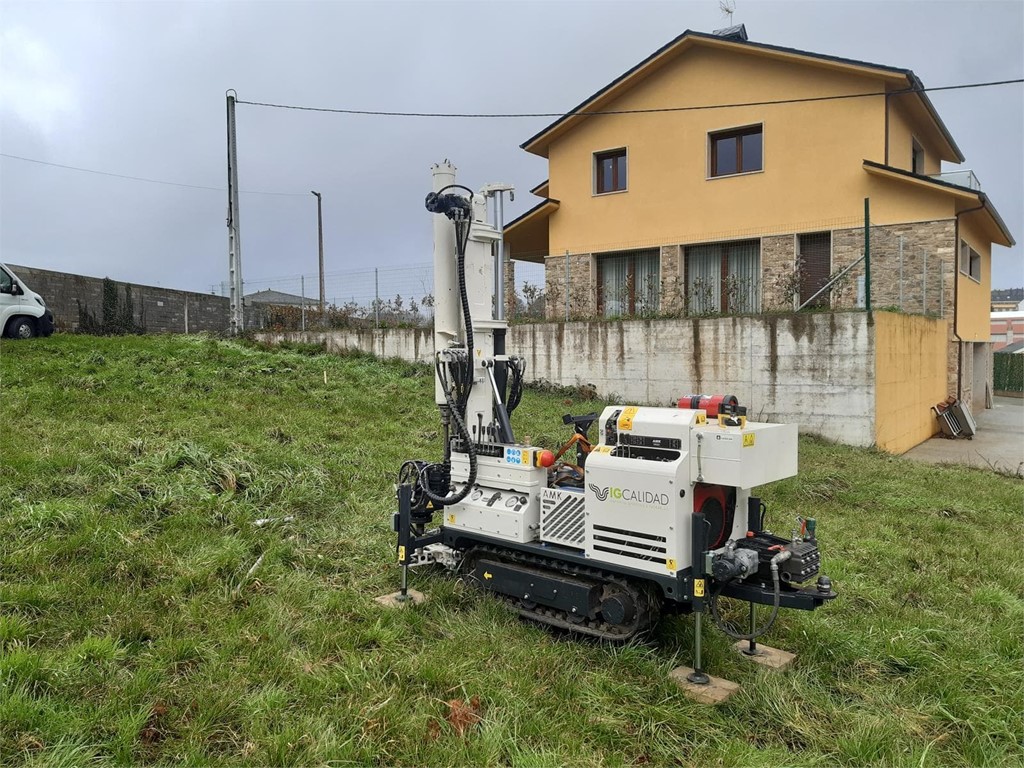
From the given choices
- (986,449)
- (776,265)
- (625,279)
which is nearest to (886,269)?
(776,265)

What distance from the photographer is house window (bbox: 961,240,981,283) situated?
16.7 meters

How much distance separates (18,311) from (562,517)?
12580 mm

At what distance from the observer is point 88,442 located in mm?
7137

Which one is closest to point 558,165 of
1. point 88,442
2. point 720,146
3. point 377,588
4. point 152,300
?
point 720,146

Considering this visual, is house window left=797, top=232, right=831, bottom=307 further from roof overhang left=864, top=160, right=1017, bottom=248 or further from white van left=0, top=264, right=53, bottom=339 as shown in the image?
white van left=0, top=264, right=53, bottom=339

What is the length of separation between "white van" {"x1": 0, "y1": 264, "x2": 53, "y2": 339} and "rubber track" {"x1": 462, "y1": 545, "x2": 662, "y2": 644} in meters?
12.0

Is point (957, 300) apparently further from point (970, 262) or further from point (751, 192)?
point (751, 192)

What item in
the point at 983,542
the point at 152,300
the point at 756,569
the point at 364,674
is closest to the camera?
the point at 364,674

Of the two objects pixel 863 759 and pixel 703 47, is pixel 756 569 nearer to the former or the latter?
pixel 863 759

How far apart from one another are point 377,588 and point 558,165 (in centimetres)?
1502

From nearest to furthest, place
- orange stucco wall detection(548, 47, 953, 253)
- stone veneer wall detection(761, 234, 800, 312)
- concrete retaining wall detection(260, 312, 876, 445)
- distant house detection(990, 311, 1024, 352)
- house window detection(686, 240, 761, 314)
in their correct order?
concrete retaining wall detection(260, 312, 876, 445)
orange stucco wall detection(548, 47, 953, 253)
stone veneer wall detection(761, 234, 800, 312)
house window detection(686, 240, 761, 314)
distant house detection(990, 311, 1024, 352)

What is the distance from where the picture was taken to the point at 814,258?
15.5 m

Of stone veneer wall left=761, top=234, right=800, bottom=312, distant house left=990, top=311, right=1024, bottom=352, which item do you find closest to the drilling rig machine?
stone veneer wall left=761, top=234, right=800, bottom=312

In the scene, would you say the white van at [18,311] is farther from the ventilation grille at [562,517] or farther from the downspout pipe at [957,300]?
the downspout pipe at [957,300]
